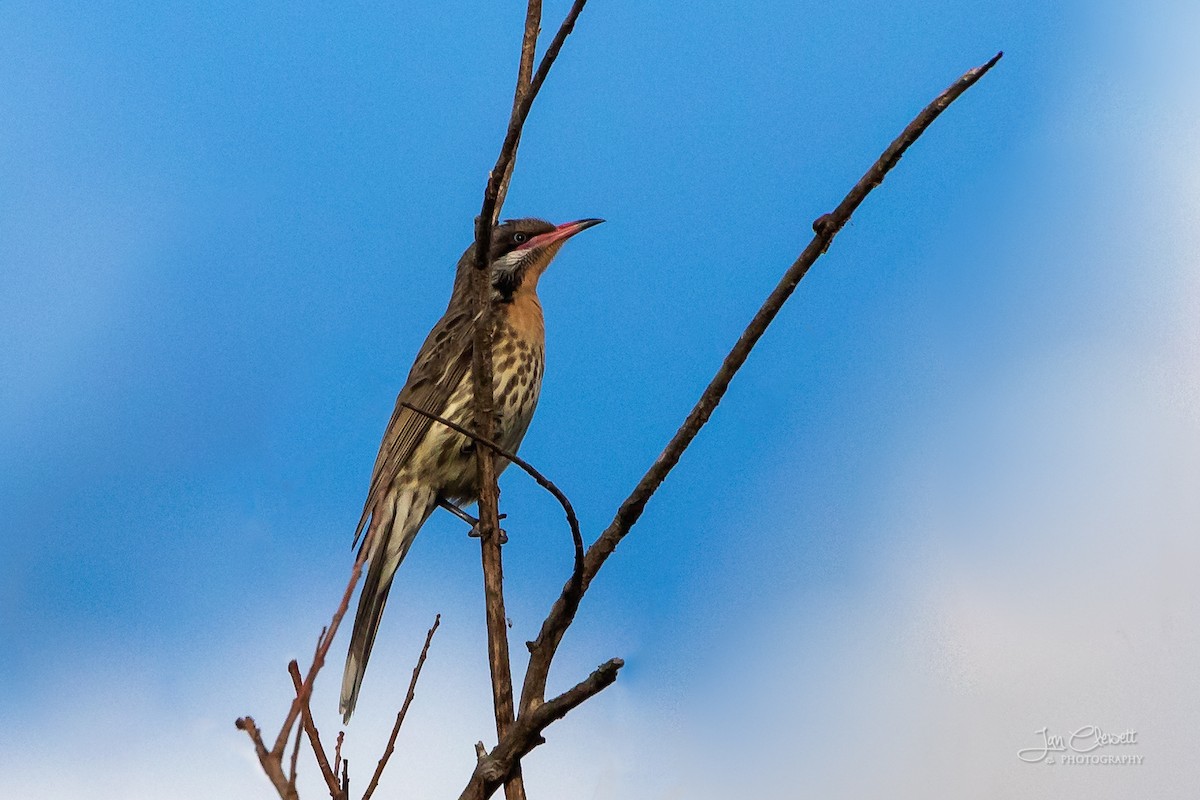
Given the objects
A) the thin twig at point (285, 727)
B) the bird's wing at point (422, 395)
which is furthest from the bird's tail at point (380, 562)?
the thin twig at point (285, 727)

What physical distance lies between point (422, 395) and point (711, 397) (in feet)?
10.7

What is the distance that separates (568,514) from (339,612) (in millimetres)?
680

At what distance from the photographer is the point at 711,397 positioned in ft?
9.72

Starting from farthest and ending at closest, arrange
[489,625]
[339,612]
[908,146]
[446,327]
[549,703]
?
1. [446,327]
2. [489,625]
3. [549,703]
4. [908,146]
5. [339,612]

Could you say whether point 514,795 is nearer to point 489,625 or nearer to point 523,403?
point 489,625

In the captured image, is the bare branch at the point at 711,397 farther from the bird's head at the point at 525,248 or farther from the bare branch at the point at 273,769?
the bird's head at the point at 525,248

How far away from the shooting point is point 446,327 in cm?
632

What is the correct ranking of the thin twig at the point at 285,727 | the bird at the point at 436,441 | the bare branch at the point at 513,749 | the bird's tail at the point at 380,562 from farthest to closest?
the bird at the point at 436,441
the bird's tail at the point at 380,562
the bare branch at the point at 513,749
the thin twig at the point at 285,727

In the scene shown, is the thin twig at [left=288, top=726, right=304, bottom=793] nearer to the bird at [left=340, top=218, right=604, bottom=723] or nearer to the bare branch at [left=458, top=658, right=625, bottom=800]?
the bare branch at [left=458, top=658, right=625, bottom=800]

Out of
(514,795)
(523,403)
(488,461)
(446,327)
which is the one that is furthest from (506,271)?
(514,795)

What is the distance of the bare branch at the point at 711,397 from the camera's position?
264 centimetres

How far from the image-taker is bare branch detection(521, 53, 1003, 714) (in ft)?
8.66

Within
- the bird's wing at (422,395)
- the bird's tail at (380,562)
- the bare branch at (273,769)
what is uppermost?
the bird's wing at (422,395)

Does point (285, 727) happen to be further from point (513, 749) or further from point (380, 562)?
point (380, 562)
